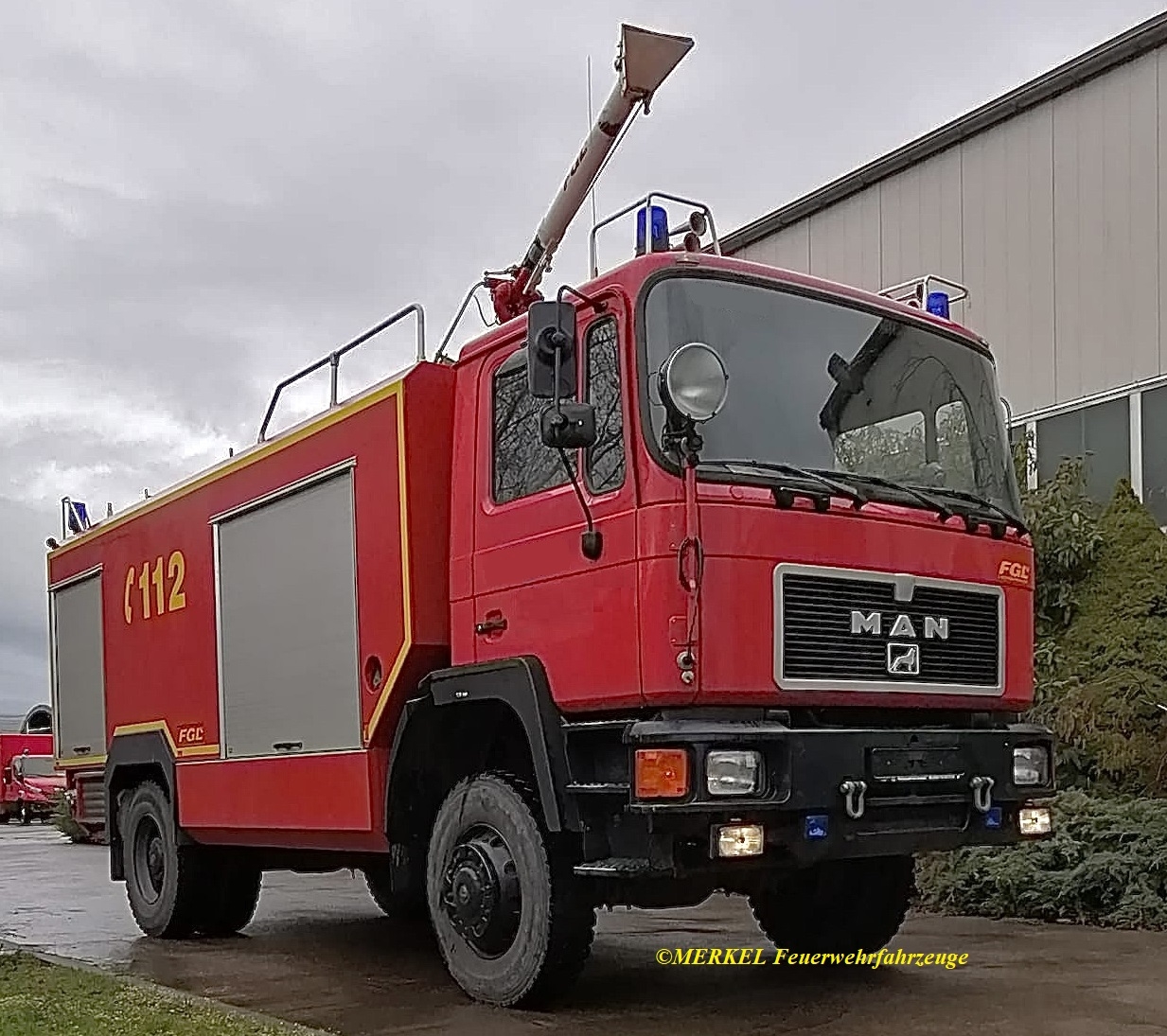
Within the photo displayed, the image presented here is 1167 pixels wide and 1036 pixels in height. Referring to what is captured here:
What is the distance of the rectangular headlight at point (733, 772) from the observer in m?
6.09

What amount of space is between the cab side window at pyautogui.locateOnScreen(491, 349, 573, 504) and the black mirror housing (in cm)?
54

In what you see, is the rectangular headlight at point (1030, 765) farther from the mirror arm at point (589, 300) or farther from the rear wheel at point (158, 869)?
the rear wheel at point (158, 869)

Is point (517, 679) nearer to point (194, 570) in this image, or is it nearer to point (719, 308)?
point (719, 308)

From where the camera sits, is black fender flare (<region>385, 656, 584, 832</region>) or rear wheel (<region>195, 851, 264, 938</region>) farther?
rear wheel (<region>195, 851, 264, 938</region>)

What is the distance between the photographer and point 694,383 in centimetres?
647

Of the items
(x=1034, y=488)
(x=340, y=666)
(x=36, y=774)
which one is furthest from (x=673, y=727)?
(x=36, y=774)

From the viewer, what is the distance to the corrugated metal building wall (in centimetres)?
1468

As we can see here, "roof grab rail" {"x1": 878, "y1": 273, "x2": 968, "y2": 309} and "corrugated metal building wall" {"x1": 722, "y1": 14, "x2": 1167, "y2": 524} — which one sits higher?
"corrugated metal building wall" {"x1": 722, "y1": 14, "x2": 1167, "y2": 524}

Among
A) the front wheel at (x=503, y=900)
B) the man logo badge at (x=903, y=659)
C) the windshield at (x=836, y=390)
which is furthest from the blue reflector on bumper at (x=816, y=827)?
the windshield at (x=836, y=390)

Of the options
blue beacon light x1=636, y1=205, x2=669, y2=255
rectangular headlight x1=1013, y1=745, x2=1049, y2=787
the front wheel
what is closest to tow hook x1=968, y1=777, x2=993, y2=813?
rectangular headlight x1=1013, y1=745, x2=1049, y2=787

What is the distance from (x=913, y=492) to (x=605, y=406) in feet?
4.72

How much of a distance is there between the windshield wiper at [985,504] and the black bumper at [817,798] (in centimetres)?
108

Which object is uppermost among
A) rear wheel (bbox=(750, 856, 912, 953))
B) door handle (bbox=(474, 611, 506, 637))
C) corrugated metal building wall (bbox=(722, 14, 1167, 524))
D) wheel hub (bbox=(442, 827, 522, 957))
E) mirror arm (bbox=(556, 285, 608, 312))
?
corrugated metal building wall (bbox=(722, 14, 1167, 524))

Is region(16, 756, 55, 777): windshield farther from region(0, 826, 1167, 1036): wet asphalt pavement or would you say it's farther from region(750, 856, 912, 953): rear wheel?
region(750, 856, 912, 953): rear wheel
